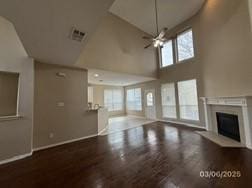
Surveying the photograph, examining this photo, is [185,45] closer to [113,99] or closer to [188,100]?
[188,100]

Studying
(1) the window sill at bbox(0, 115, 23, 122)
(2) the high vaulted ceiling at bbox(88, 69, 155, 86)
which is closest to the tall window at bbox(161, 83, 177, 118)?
(2) the high vaulted ceiling at bbox(88, 69, 155, 86)

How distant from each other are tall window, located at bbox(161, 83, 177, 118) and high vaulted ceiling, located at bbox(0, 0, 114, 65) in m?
5.55

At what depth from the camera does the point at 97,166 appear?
2.54 m

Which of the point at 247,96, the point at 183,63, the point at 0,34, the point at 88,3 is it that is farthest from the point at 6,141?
the point at 183,63

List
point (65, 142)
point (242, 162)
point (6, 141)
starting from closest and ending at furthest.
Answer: point (242, 162) → point (6, 141) → point (65, 142)

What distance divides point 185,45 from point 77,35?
5.83 meters

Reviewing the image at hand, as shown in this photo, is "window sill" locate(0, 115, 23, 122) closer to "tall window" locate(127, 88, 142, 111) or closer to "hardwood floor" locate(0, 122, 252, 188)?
"hardwood floor" locate(0, 122, 252, 188)

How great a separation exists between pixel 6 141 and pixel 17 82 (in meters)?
1.48

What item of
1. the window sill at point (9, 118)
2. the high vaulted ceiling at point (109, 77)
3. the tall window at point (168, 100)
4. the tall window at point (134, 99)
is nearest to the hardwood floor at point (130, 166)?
the window sill at point (9, 118)

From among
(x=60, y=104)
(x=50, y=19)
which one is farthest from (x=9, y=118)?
(x=50, y=19)

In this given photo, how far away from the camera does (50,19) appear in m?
2.25

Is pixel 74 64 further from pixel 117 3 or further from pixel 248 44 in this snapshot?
pixel 248 44

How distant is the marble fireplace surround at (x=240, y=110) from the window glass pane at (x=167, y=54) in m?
3.37

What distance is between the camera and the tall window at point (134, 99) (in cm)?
942
